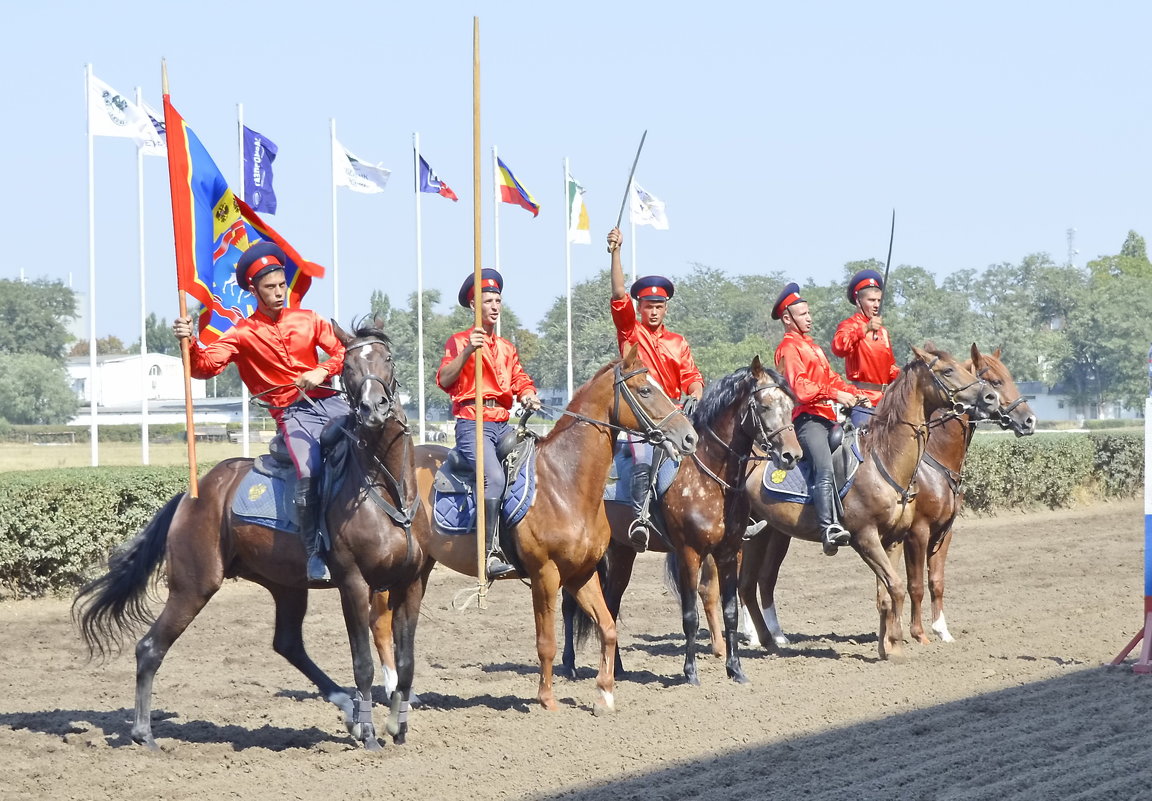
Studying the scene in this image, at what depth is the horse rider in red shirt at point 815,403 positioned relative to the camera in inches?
425

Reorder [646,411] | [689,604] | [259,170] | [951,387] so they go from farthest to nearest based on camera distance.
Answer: [259,170] < [951,387] < [689,604] < [646,411]

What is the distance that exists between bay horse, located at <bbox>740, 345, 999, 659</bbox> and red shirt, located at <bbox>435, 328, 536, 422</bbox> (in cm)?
273

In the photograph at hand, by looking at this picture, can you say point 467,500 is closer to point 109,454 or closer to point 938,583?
point 938,583

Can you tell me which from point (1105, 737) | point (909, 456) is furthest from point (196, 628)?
point (1105, 737)

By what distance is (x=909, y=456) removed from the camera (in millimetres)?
11055

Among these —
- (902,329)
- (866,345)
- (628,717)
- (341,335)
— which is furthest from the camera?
(902,329)

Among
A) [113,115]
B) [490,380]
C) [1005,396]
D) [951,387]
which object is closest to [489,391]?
[490,380]

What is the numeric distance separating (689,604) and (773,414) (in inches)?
59.7

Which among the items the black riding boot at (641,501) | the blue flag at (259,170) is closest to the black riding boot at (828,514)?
the black riding boot at (641,501)

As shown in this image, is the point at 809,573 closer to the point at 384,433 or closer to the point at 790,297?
the point at 790,297

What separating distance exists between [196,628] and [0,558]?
2.10 metres

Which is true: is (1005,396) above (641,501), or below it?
above

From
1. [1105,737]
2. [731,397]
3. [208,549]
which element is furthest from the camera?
[731,397]

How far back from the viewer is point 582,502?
886cm
